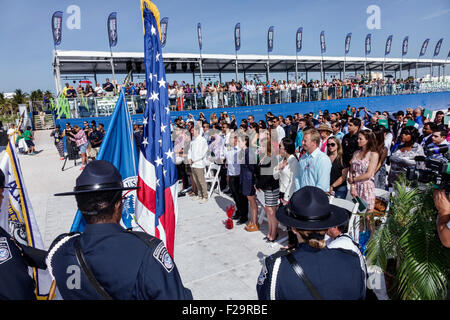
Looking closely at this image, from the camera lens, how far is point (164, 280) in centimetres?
147

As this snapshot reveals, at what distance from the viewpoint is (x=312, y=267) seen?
63.4 inches

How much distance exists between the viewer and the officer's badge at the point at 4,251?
189 centimetres

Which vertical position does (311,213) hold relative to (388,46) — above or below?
below

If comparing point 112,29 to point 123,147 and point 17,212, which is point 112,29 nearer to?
point 123,147

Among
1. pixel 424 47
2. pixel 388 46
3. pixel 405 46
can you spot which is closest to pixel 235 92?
pixel 388 46

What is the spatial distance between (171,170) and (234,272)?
195 centimetres

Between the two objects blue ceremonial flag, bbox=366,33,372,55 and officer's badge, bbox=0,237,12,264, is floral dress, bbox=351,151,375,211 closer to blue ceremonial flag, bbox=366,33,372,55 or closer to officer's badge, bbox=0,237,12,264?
officer's badge, bbox=0,237,12,264

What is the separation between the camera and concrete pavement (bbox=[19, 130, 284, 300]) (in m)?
3.91

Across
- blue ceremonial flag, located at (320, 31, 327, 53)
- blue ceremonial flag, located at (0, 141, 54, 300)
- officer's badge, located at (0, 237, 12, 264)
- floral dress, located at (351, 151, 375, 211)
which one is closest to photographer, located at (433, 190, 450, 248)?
floral dress, located at (351, 151, 375, 211)

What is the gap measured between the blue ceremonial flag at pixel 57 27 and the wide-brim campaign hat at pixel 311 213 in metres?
20.6

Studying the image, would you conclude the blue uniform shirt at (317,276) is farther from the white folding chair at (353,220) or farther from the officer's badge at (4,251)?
the white folding chair at (353,220)

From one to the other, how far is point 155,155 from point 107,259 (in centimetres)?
167

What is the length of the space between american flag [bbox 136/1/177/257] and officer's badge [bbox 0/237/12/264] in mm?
1214
